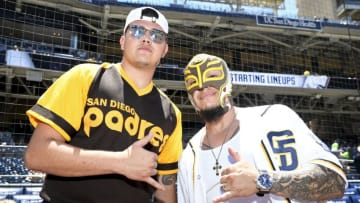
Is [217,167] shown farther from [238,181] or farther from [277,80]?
[277,80]

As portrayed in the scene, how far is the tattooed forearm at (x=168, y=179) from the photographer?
2.39 metres

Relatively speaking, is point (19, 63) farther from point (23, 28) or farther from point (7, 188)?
point (7, 188)

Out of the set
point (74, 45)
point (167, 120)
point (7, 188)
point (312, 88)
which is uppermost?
point (74, 45)

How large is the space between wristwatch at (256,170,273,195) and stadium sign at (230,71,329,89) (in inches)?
599

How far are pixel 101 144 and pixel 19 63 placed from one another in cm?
1333

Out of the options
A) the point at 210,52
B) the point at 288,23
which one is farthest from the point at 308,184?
the point at 288,23

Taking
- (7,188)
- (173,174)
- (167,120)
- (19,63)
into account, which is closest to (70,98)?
(167,120)

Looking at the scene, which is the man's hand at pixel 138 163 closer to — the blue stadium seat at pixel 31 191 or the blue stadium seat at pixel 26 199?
the blue stadium seat at pixel 26 199

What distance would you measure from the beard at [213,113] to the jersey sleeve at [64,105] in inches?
30.8

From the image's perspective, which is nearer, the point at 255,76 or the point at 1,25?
the point at 1,25

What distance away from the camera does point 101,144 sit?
1.95m

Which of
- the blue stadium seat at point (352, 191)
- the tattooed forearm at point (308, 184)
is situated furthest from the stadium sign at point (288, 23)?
the tattooed forearm at point (308, 184)

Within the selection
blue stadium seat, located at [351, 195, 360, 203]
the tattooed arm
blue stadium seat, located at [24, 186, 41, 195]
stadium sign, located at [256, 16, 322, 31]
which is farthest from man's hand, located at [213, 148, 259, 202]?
stadium sign, located at [256, 16, 322, 31]

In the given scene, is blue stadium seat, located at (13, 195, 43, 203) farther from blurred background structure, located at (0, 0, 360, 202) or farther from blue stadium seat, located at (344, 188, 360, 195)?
blurred background structure, located at (0, 0, 360, 202)
